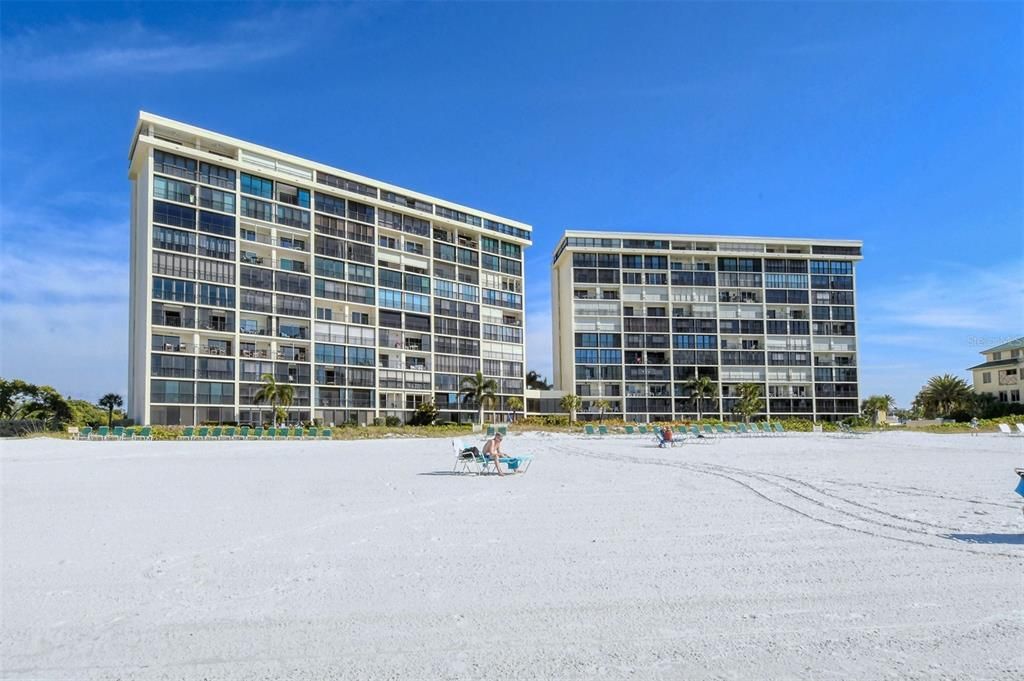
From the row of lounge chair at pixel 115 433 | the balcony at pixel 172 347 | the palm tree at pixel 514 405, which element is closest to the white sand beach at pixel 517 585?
the row of lounge chair at pixel 115 433

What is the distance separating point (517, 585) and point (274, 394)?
54168 millimetres

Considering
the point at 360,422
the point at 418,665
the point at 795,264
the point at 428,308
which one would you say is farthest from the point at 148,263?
the point at 795,264

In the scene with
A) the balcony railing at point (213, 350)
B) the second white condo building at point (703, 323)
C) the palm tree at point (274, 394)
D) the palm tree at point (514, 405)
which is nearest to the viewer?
the palm tree at point (274, 394)

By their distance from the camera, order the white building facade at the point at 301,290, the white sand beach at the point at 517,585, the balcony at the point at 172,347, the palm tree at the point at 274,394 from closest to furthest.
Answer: the white sand beach at the point at 517,585 < the balcony at the point at 172,347 < the white building facade at the point at 301,290 < the palm tree at the point at 274,394

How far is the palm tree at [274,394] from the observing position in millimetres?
57781

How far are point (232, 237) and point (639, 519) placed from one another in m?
57.8

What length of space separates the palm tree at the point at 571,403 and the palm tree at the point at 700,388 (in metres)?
13.9

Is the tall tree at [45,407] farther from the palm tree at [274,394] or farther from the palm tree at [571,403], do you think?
the palm tree at [571,403]

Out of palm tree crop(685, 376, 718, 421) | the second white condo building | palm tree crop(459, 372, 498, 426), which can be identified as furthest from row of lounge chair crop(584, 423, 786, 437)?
the second white condo building

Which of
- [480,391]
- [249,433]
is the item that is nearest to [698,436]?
[249,433]

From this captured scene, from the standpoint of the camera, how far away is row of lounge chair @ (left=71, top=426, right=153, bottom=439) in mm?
40781

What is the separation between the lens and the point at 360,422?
6644cm

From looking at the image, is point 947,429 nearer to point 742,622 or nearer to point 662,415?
point 662,415

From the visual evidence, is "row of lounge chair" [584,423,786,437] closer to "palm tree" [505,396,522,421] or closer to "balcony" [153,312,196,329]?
"palm tree" [505,396,522,421]
